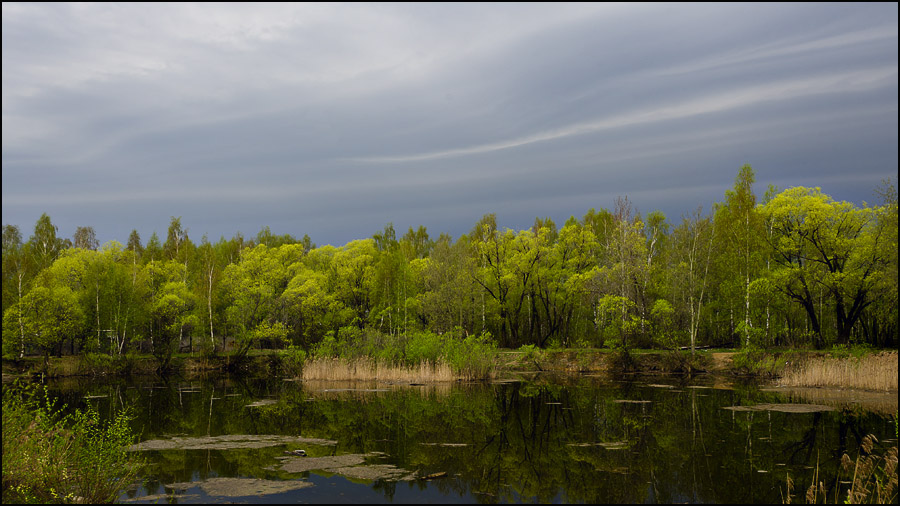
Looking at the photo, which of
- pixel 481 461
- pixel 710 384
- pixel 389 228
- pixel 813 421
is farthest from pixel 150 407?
pixel 389 228

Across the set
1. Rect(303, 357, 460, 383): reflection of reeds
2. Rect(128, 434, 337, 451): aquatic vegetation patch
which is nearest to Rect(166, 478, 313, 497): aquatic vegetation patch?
Rect(128, 434, 337, 451): aquatic vegetation patch

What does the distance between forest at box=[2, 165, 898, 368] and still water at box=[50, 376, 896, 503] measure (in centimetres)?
1545

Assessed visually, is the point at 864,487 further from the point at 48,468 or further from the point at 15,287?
the point at 15,287

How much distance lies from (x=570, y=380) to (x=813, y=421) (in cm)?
2043

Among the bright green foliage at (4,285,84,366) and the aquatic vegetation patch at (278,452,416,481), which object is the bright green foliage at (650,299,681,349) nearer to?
the aquatic vegetation patch at (278,452,416,481)

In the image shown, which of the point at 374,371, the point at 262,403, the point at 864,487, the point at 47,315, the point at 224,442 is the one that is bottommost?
the point at 262,403

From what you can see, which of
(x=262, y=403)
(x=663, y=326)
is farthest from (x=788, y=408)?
(x=663, y=326)

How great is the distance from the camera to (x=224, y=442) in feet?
65.3

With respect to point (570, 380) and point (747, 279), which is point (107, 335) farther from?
point (747, 279)

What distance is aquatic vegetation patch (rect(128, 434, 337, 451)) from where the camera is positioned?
19141mm

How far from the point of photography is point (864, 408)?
86.8 ft

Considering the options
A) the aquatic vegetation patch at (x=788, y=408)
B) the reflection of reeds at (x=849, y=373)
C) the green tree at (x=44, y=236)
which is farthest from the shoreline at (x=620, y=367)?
the green tree at (x=44, y=236)

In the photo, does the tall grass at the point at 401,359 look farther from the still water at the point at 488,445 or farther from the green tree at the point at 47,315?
the green tree at the point at 47,315

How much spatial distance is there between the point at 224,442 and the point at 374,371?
836 inches
